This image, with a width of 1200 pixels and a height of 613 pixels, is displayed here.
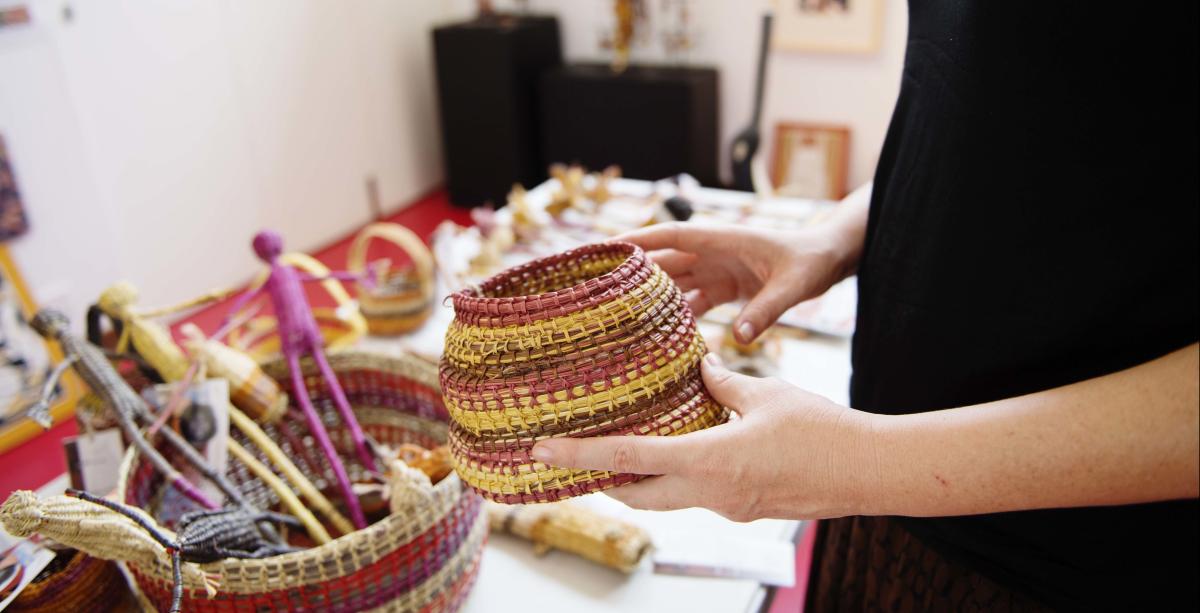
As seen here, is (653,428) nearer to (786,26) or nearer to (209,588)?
(209,588)

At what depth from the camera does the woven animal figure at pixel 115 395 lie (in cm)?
90

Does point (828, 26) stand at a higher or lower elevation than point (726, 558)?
higher

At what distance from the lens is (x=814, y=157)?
4.16 meters

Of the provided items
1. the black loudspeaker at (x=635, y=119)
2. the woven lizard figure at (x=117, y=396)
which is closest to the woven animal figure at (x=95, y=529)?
the woven lizard figure at (x=117, y=396)

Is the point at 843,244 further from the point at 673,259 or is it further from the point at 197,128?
the point at 197,128

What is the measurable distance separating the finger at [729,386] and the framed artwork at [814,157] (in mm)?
3472

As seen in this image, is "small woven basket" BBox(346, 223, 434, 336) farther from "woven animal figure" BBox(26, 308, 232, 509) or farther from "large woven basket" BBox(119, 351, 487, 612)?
"woven animal figure" BBox(26, 308, 232, 509)

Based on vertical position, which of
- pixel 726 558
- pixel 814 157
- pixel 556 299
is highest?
pixel 556 299

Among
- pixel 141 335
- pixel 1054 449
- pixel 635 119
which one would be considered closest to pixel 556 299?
pixel 1054 449

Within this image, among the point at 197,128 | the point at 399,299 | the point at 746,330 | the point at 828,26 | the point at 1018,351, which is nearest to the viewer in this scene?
the point at 1018,351

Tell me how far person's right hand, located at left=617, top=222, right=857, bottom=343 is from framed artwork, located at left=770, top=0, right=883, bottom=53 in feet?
10.7

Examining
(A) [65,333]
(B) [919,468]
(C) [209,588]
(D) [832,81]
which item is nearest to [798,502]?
(B) [919,468]

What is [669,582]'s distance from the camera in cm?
100

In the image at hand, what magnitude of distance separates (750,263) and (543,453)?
0.39 m
